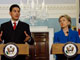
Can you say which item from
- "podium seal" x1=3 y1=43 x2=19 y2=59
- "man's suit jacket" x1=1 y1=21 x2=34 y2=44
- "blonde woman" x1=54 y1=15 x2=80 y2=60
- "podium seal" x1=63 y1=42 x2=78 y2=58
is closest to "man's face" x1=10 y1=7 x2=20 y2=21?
"man's suit jacket" x1=1 y1=21 x2=34 y2=44

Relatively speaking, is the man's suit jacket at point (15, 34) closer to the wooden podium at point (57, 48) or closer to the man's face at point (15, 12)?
the man's face at point (15, 12)

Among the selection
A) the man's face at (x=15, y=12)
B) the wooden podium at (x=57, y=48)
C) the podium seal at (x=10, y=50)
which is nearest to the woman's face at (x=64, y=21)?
the wooden podium at (x=57, y=48)

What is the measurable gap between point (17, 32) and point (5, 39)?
0.18 m

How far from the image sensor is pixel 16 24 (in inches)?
112

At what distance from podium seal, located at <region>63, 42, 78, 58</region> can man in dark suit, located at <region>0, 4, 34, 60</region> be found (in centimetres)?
47

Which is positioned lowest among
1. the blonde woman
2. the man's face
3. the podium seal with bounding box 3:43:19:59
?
the podium seal with bounding box 3:43:19:59

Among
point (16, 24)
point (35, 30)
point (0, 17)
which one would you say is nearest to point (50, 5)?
point (35, 30)

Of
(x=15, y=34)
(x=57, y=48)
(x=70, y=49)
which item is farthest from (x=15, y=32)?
(x=70, y=49)

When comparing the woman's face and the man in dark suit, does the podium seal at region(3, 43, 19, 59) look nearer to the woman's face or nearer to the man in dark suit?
the man in dark suit

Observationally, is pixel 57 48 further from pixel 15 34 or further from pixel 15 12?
pixel 15 12

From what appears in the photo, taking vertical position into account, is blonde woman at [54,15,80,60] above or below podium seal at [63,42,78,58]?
above

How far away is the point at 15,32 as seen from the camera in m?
2.76

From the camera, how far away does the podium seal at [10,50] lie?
244 centimetres

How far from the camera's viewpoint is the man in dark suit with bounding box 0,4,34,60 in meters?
2.71
